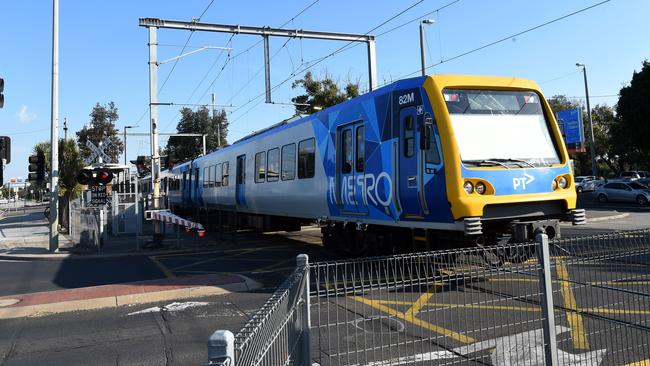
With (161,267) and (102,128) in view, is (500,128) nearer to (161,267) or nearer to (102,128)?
(161,267)

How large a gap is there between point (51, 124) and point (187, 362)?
13513 millimetres

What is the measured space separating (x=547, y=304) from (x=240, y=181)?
1473 cm

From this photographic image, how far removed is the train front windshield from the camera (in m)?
8.32

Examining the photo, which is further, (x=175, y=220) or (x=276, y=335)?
(x=175, y=220)

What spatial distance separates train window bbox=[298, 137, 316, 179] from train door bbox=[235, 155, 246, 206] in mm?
5097

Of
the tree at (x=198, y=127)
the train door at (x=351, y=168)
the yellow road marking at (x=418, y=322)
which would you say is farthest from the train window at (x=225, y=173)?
the tree at (x=198, y=127)

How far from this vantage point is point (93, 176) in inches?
673

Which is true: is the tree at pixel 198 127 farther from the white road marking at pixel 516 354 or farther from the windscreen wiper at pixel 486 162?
the white road marking at pixel 516 354

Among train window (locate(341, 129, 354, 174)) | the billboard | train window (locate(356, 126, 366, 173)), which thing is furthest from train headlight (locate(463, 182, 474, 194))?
the billboard

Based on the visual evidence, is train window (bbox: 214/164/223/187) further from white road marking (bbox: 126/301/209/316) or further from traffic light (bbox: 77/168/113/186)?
white road marking (bbox: 126/301/209/316)

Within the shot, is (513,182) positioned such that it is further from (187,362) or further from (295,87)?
(295,87)

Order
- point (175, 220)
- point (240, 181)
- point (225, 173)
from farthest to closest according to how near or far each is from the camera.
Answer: point (225, 173)
point (240, 181)
point (175, 220)

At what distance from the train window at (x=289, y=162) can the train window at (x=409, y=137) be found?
4788 millimetres

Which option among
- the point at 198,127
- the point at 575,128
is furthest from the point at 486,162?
the point at 198,127
